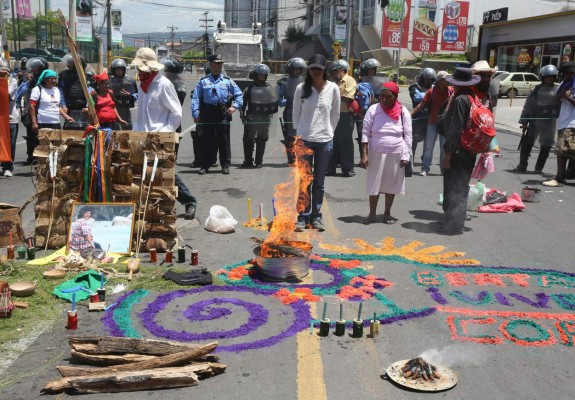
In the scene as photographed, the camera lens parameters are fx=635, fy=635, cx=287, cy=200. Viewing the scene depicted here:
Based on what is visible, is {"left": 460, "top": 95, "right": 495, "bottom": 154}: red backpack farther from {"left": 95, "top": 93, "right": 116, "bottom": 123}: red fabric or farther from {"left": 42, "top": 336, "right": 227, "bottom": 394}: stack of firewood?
{"left": 95, "top": 93, "right": 116, "bottom": 123}: red fabric

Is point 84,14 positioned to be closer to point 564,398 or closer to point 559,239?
point 559,239

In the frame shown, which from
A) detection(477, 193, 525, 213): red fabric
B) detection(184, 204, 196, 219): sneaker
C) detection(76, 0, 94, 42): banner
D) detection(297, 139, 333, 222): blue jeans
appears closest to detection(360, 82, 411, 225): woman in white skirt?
detection(297, 139, 333, 222): blue jeans

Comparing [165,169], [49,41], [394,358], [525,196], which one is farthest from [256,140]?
[49,41]

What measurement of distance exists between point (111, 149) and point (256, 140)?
634cm

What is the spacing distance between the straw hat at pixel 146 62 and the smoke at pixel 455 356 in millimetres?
4532

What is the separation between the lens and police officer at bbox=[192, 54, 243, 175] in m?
11.5

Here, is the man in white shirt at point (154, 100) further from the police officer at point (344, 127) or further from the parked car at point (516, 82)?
the parked car at point (516, 82)

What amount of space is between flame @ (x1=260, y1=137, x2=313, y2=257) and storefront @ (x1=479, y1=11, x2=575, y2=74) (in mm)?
32457

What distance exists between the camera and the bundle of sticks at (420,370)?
159 inches

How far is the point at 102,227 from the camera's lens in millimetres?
6641

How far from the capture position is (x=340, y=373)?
13.5 feet

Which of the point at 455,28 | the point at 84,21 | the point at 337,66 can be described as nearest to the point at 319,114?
the point at 337,66

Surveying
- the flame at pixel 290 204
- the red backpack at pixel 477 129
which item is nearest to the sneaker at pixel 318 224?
the flame at pixel 290 204

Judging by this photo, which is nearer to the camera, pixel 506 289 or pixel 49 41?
pixel 506 289
